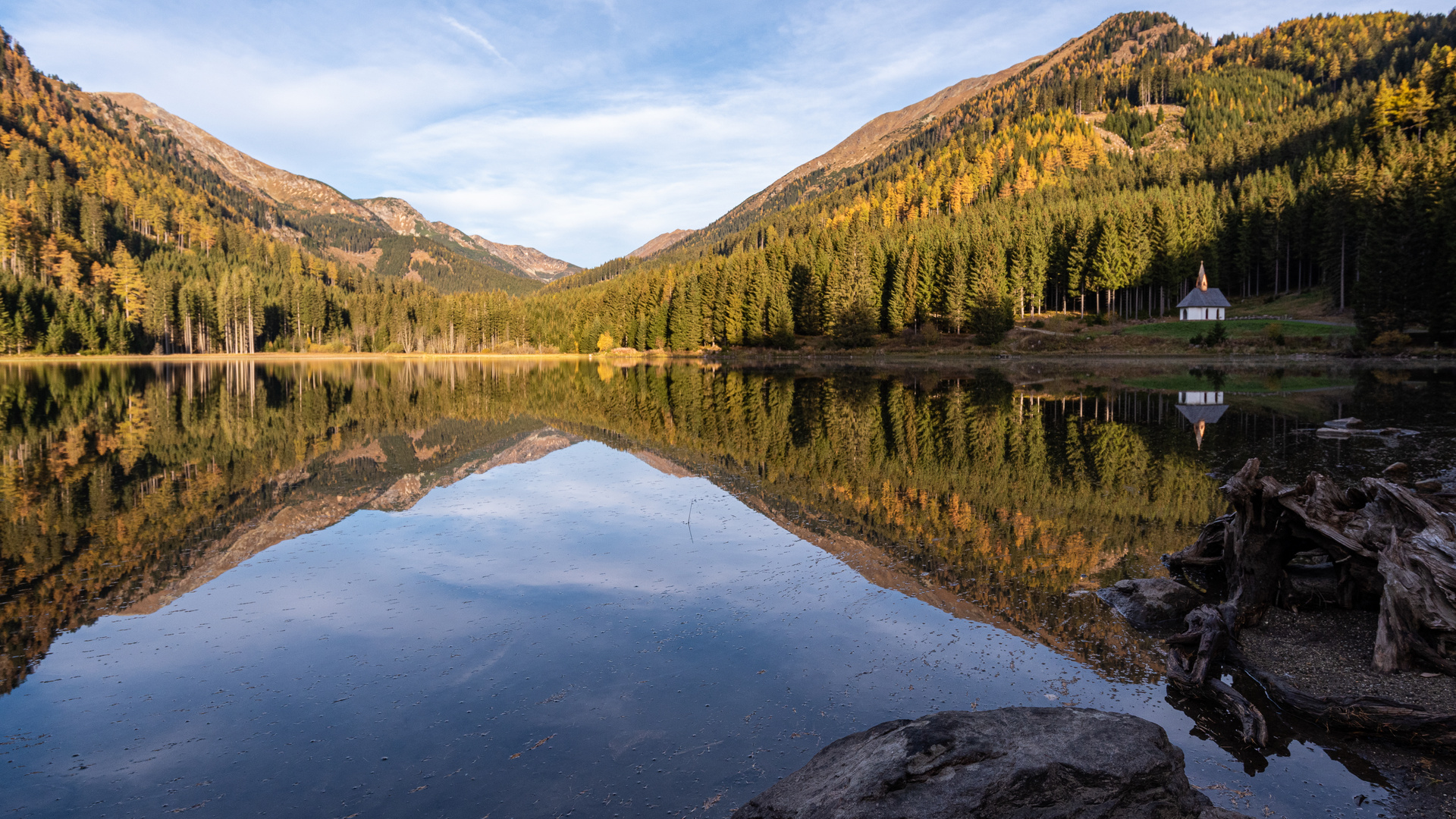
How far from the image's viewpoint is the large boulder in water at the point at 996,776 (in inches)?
169

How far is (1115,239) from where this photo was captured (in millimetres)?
90250

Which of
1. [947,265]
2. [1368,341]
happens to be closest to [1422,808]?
[1368,341]

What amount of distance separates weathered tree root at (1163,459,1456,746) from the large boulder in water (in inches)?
95.5

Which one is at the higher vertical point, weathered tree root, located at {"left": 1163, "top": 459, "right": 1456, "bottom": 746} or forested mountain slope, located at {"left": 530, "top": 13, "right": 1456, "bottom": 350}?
forested mountain slope, located at {"left": 530, "top": 13, "right": 1456, "bottom": 350}

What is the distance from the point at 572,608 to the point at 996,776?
250 inches

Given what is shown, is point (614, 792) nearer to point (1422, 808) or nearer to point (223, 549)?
point (1422, 808)

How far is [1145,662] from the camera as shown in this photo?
7816mm

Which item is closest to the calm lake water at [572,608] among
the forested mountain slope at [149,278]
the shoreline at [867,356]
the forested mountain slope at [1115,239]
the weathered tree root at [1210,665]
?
the weathered tree root at [1210,665]

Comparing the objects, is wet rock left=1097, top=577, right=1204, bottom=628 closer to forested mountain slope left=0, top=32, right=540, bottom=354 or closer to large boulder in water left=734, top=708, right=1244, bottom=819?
large boulder in water left=734, top=708, right=1244, bottom=819

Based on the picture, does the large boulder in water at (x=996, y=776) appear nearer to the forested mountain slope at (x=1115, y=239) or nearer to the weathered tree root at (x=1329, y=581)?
the weathered tree root at (x=1329, y=581)

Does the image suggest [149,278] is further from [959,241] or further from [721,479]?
[721,479]

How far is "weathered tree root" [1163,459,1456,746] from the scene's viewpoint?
652 centimetres

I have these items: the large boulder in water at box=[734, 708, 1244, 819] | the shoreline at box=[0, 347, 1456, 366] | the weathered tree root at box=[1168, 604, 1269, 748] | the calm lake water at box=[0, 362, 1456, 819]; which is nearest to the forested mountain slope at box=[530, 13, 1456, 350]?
the shoreline at box=[0, 347, 1456, 366]

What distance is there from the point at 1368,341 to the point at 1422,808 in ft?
244
